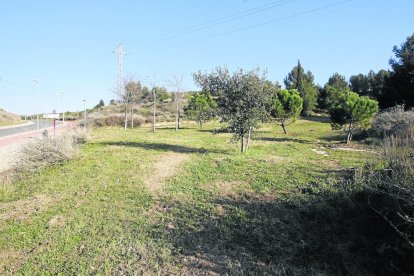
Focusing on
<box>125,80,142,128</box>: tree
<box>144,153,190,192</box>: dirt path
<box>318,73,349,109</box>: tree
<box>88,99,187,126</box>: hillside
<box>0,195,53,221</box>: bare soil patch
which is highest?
<box>318,73,349,109</box>: tree

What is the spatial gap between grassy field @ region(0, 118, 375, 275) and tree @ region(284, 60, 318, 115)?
1616 inches

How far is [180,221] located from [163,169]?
4180 mm

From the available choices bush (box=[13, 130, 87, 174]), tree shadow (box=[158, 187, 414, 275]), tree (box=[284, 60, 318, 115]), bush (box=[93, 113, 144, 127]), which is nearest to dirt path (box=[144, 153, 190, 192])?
tree shadow (box=[158, 187, 414, 275])

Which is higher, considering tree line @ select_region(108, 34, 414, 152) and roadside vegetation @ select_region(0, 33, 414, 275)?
tree line @ select_region(108, 34, 414, 152)

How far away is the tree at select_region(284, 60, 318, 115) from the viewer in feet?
163

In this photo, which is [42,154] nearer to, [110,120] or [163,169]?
[163,169]

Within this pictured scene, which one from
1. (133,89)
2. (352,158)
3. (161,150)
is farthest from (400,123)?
(133,89)

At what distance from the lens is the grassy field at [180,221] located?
17.2 ft

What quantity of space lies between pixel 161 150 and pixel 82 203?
21.1ft

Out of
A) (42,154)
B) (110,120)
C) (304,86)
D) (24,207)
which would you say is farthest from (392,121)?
(304,86)

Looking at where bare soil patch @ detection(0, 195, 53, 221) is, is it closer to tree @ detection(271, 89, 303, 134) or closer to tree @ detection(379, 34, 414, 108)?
tree @ detection(271, 89, 303, 134)

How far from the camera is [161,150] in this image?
14.3m

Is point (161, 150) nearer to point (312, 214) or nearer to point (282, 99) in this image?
point (312, 214)

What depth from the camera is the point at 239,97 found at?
1239 centimetres
